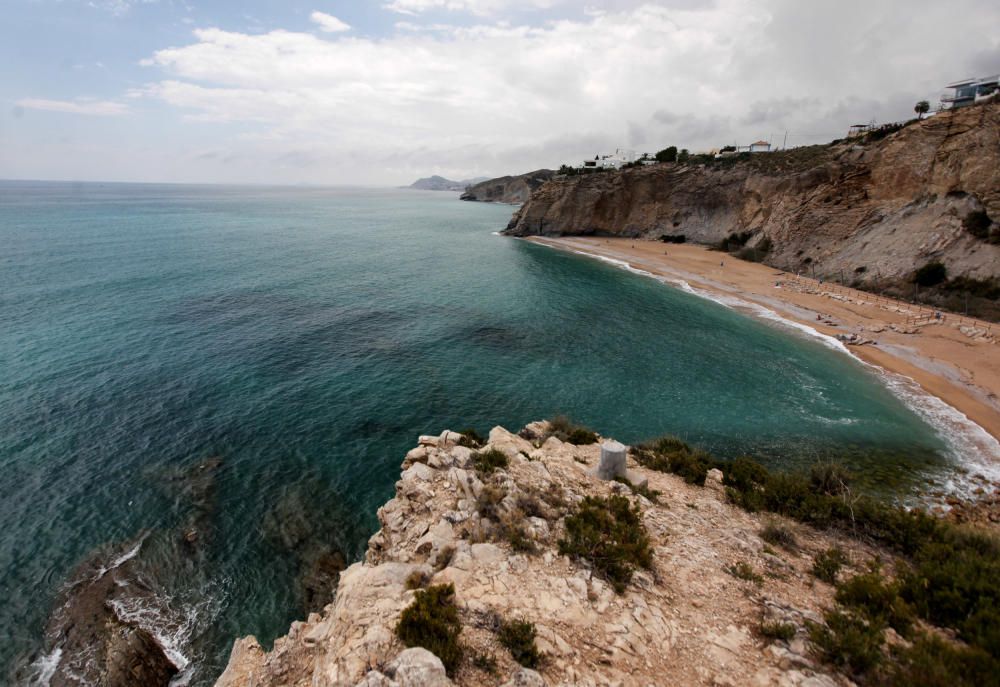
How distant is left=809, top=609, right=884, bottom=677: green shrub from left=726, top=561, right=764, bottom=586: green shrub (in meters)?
1.69

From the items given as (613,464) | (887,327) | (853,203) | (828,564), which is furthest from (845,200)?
(828,564)

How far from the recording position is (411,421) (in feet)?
86.1

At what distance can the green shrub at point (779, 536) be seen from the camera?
1297 cm

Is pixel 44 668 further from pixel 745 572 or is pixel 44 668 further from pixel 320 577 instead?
pixel 745 572

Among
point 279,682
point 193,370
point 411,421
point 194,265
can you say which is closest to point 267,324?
point 193,370

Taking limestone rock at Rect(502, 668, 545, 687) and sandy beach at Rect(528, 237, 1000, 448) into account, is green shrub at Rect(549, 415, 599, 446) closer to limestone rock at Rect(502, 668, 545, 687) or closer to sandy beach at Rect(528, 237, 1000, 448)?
limestone rock at Rect(502, 668, 545, 687)

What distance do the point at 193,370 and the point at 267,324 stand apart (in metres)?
10.1

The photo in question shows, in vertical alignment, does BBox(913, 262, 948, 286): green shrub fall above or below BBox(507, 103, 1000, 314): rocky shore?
below

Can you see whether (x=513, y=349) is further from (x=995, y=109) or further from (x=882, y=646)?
(x=995, y=109)

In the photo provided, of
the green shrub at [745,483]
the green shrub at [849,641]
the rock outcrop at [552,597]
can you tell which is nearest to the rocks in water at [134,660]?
the rock outcrop at [552,597]

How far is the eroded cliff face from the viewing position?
147ft

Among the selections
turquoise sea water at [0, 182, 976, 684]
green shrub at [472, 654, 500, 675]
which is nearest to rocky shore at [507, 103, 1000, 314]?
turquoise sea water at [0, 182, 976, 684]

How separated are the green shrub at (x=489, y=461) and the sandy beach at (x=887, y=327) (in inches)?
1164

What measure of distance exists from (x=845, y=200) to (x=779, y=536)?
64.8 metres
